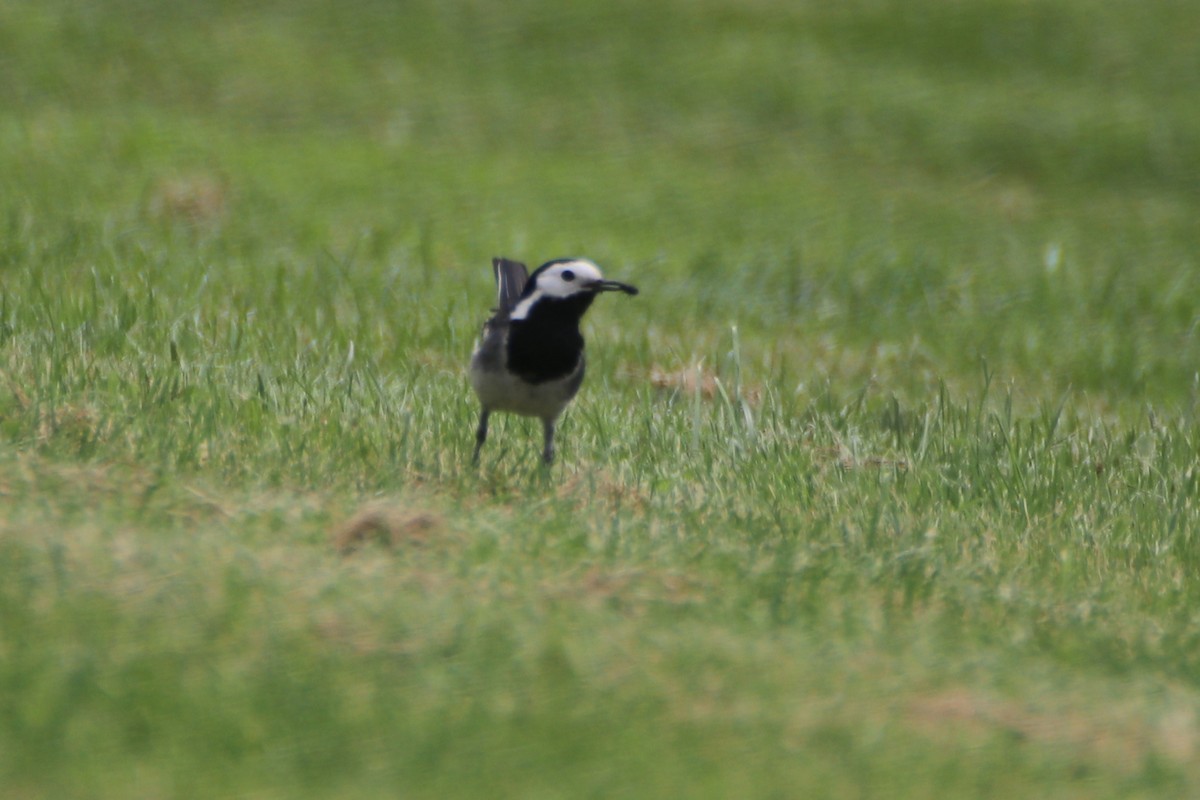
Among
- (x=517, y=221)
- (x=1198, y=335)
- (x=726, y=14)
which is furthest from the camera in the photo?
(x=726, y=14)

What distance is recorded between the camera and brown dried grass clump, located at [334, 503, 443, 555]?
564cm

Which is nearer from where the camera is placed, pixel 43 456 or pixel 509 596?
pixel 509 596

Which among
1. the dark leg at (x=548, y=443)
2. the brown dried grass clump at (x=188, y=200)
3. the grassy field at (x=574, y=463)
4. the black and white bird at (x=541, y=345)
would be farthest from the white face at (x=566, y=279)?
the brown dried grass clump at (x=188, y=200)

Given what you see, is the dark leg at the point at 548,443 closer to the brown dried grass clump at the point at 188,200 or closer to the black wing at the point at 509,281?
the black wing at the point at 509,281

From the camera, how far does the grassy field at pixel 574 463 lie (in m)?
4.58

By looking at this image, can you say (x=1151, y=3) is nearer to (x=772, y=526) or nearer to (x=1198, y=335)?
(x=1198, y=335)

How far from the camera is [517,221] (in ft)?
45.3

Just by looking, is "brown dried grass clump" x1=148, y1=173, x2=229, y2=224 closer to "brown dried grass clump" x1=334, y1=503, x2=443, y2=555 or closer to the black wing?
the black wing

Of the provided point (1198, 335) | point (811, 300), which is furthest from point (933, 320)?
point (1198, 335)

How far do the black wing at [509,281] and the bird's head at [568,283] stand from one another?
0.35 meters

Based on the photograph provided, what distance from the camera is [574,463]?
6.93 metres

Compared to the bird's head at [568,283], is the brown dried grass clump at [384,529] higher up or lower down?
lower down

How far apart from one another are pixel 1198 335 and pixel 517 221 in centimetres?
575

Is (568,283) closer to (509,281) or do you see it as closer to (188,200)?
(509,281)
